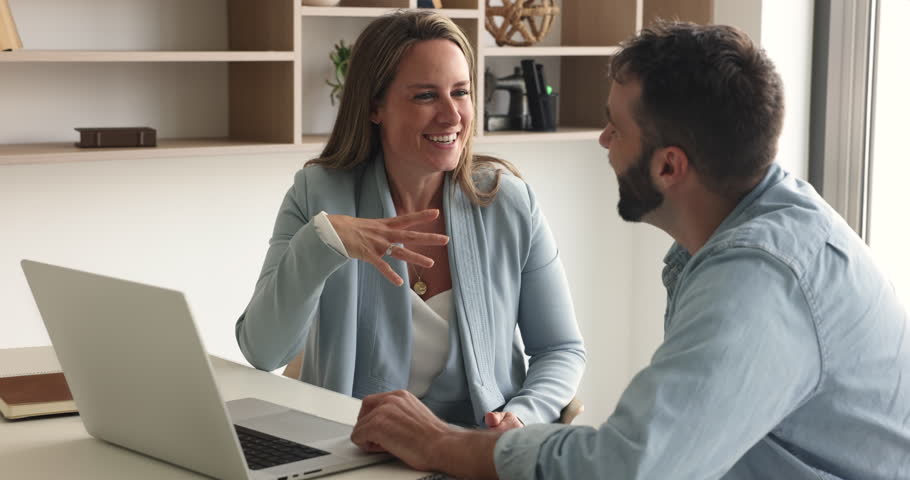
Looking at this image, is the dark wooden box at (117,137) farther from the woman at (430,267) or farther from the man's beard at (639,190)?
the man's beard at (639,190)

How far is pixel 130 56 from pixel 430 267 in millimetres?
956

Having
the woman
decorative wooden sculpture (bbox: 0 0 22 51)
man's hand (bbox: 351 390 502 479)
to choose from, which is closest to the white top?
the woman

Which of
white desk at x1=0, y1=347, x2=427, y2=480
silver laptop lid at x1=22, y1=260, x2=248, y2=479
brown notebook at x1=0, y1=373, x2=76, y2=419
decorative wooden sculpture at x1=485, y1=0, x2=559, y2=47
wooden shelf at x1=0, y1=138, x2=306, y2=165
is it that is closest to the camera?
silver laptop lid at x1=22, y1=260, x2=248, y2=479

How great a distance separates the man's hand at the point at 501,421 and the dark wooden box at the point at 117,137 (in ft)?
4.03

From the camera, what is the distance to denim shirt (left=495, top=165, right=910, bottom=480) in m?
1.21

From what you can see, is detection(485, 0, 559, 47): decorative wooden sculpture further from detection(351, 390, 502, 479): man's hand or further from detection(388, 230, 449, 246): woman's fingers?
detection(351, 390, 502, 479): man's hand

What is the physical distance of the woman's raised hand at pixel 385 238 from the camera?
5.91 feet

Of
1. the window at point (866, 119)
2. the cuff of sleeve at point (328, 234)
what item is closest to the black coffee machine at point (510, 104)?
the window at point (866, 119)

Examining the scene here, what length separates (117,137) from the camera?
2.69m

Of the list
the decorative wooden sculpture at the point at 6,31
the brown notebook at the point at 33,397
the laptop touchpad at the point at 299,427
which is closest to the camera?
the laptop touchpad at the point at 299,427

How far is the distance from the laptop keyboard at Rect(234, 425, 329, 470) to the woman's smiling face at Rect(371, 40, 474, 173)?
804 mm

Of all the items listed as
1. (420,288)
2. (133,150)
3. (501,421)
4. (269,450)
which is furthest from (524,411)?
(133,150)

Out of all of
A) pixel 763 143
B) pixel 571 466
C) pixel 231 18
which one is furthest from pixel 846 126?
pixel 571 466

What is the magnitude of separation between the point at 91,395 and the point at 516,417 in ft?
2.52
